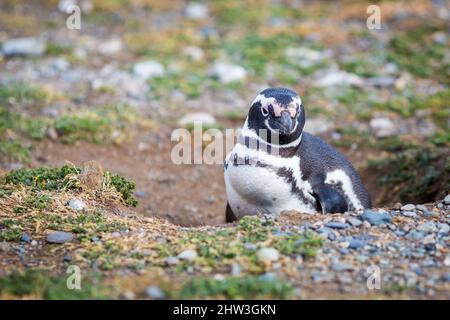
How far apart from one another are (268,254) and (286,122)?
4.07 feet

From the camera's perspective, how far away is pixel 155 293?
3598 millimetres

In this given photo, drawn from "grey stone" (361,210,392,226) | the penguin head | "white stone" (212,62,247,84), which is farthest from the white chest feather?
"white stone" (212,62,247,84)

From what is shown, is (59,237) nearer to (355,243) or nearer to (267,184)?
(267,184)

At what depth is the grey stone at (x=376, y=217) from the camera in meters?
4.43

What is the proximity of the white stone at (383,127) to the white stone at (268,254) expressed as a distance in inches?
157

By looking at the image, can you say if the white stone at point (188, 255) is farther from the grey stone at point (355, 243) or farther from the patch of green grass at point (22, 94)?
the patch of green grass at point (22, 94)

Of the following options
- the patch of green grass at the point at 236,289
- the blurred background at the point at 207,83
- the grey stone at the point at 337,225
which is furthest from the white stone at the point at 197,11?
the patch of green grass at the point at 236,289

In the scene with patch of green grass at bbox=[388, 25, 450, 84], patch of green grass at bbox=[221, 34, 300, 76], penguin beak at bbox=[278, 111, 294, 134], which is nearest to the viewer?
penguin beak at bbox=[278, 111, 294, 134]

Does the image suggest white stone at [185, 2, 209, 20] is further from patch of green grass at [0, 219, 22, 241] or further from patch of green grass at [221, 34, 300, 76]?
patch of green grass at [0, 219, 22, 241]

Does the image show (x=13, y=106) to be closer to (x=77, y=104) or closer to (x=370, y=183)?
(x=77, y=104)

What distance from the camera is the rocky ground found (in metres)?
3.88

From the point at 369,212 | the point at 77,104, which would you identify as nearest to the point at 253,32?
the point at 77,104

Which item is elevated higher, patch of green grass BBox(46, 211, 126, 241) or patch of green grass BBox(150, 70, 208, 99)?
patch of green grass BBox(150, 70, 208, 99)

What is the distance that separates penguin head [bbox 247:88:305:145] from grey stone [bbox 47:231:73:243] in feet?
5.16
